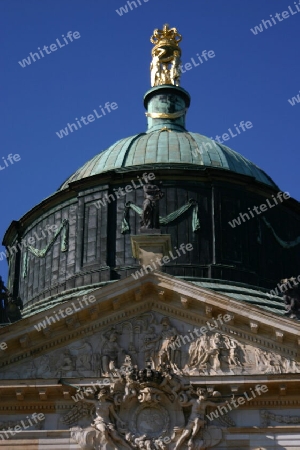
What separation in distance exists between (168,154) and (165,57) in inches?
330

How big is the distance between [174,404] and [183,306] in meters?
2.80

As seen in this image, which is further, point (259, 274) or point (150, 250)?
point (259, 274)

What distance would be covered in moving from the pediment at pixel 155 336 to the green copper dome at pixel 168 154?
381 inches

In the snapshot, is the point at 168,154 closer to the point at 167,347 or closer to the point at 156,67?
the point at 156,67

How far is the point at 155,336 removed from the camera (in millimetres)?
28578

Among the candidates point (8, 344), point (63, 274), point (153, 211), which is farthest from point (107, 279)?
point (8, 344)

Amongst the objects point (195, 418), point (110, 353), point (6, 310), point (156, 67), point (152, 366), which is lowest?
point (195, 418)

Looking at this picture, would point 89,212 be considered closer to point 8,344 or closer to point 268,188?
point 268,188

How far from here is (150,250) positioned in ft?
98.5

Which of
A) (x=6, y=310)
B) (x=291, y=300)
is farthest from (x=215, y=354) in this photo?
(x=6, y=310)

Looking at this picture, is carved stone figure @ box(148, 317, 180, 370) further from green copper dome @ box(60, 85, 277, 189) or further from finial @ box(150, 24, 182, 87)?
finial @ box(150, 24, 182, 87)

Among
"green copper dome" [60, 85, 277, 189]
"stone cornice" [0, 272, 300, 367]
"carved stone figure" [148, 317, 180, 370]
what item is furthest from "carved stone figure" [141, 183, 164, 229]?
"green copper dome" [60, 85, 277, 189]

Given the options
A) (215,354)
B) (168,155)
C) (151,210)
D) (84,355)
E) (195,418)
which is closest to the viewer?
(195,418)

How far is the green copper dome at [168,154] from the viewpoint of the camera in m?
39.1
